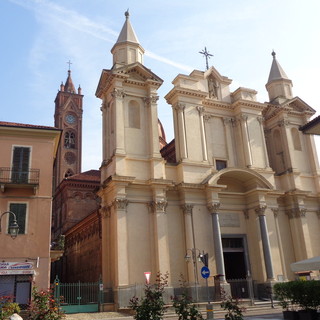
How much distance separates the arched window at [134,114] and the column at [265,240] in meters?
11.6

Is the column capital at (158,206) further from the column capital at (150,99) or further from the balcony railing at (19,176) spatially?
the balcony railing at (19,176)

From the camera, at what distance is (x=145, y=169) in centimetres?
2880

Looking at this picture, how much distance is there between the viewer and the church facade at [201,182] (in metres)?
27.0

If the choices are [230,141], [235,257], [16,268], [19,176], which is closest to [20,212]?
[19,176]

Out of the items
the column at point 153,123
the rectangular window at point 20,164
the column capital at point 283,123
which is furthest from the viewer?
the column capital at point 283,123

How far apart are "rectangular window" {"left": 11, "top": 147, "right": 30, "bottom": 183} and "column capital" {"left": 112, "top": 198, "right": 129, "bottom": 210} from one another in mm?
6115

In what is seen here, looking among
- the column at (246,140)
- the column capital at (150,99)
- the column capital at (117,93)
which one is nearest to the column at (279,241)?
the column at (246,140)

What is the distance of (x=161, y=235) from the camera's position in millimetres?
26828

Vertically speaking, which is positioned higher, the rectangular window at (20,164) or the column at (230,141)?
the column at (230,141)

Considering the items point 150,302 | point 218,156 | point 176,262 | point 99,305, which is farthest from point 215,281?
point 150,302

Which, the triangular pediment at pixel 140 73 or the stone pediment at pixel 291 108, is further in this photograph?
the stone pediment at pixel 291 108

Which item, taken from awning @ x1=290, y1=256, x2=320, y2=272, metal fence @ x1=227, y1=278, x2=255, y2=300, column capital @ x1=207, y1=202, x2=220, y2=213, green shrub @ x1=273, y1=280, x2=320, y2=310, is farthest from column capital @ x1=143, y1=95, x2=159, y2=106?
green shrub @ x1=273, y1=280, x2=320, y2=310

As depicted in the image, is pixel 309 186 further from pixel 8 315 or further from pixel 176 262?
pixel 8 315

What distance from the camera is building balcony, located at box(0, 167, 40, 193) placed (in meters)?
22.6
